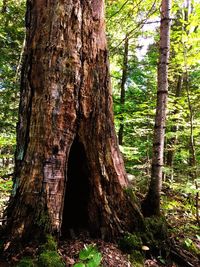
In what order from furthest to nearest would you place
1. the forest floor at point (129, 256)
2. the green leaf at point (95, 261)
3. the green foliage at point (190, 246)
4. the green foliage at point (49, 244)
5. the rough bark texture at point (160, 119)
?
the rough bark texture at point (160, 119) < the green foliage at point (190, 246) < the forest floor at point (129, 256) < the green foliage at point (49, 244) < the green leaf at point (95, 261)

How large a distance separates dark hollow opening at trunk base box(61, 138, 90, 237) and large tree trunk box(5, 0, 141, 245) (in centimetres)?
1

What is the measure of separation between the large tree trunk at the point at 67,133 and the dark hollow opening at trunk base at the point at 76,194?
1 centimetres

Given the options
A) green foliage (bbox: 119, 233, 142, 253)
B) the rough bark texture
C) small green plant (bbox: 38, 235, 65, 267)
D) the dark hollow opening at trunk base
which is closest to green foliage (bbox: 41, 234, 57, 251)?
small green plant (bbox: 38, 235, 65, 267)

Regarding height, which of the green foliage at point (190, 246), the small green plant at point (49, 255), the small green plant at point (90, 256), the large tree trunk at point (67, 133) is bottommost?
the green foliage at point (190, 246)

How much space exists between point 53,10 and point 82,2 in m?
0.35

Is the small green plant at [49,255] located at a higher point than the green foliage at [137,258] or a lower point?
higher

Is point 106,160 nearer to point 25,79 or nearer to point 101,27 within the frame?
point 25,79

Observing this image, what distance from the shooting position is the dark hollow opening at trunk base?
286cm

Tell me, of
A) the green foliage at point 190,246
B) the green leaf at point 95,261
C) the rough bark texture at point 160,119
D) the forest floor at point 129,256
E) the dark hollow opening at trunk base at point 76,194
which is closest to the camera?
the green leaf at point 95,261

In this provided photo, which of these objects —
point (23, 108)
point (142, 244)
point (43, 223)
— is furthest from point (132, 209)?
point (23, 108)

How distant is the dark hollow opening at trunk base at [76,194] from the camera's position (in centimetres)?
286

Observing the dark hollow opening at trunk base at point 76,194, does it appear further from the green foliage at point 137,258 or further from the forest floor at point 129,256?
the green foliage at point 137,258

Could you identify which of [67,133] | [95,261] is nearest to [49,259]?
[95,261]

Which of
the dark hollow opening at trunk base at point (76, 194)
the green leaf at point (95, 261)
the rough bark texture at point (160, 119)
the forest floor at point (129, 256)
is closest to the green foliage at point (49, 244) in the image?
the forest floor at point (129, 256)
